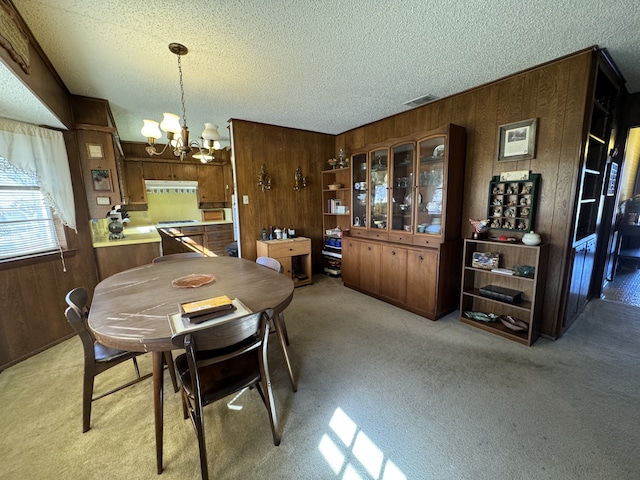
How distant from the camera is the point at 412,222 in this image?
3170mm

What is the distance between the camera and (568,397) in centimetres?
178

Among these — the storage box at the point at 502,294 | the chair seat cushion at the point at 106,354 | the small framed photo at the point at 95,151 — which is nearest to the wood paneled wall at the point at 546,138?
the storage box at the point at 502,294

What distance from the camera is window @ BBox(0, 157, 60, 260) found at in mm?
2256

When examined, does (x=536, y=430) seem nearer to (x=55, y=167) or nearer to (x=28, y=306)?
(x=28, y=306)

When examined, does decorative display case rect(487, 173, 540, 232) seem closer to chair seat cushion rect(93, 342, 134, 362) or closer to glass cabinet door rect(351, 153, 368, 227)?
glass cabinet door rect(351, 153, 368, 227)

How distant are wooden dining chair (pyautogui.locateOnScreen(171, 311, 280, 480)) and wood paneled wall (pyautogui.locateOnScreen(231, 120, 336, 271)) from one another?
101 inches

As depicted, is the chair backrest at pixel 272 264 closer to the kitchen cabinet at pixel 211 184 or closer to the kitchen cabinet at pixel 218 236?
the kitchen cabinet at pixel 218 236

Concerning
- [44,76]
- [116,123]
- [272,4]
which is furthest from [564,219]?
[116,123]

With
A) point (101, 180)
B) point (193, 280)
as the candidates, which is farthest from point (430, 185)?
point (101, 180)

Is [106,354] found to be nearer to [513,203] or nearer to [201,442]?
[201,442]

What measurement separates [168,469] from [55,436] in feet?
2.65

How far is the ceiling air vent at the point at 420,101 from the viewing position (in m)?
2.98

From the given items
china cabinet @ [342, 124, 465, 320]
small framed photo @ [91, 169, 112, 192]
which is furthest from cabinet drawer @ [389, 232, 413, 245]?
small framed photo @ [91, 169, 112, 192]

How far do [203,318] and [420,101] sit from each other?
10.6 feet
